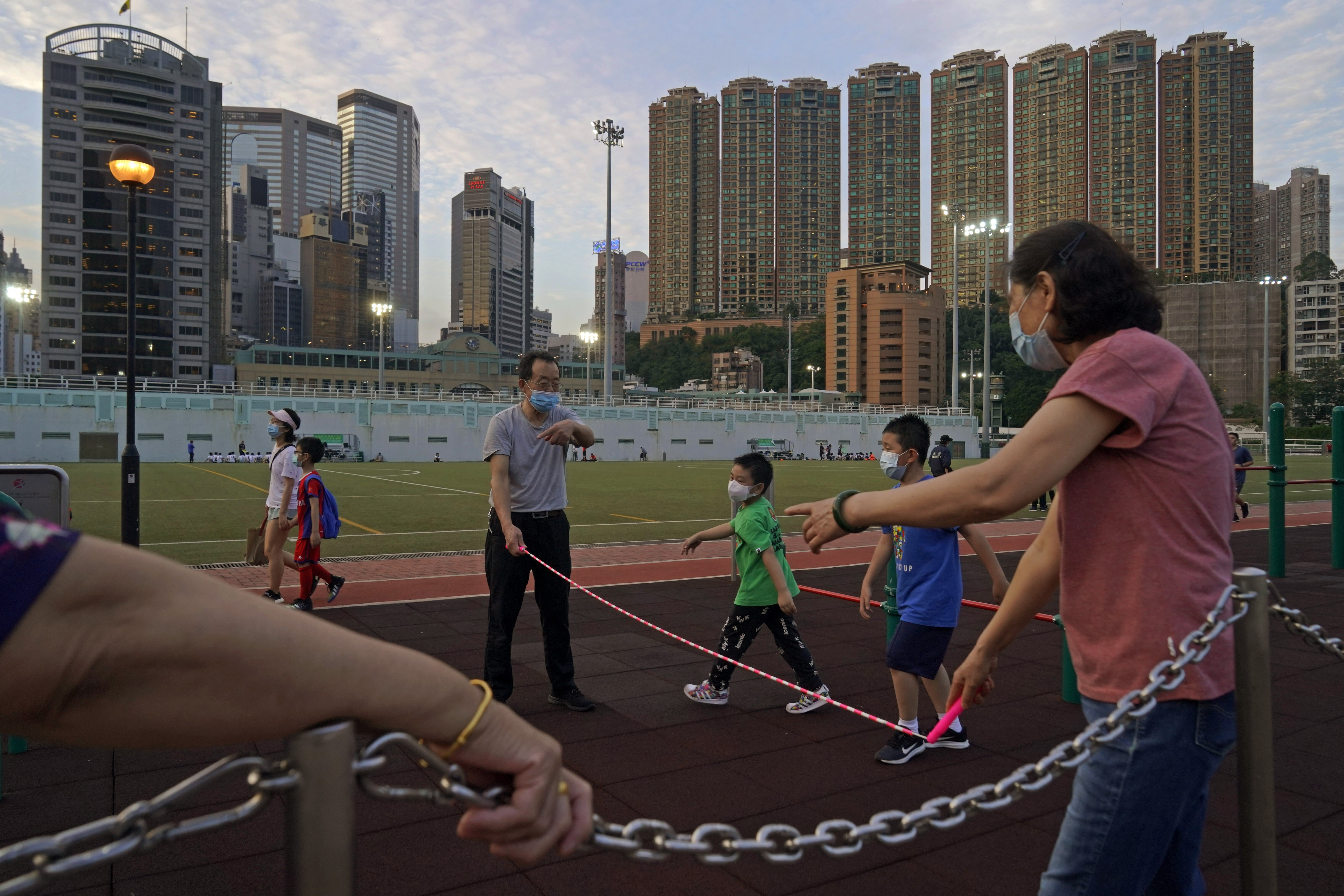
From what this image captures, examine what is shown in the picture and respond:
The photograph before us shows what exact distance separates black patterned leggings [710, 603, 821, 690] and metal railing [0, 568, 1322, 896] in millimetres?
3326

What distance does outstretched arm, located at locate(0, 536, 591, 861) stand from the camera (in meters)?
0.89

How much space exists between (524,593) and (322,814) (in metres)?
4.76

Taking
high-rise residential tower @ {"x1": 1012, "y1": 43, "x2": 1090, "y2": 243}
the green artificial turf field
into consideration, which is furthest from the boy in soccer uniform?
high-rise residential tower @ {"x1": 1012, "y1": 43, "x2": 1090, "y2": 243}

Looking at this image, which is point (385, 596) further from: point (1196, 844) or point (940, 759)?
point (1196, 844)

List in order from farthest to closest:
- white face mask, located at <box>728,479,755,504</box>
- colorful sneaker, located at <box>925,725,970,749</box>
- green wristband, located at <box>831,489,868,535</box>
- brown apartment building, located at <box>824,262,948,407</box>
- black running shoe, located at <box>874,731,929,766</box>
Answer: brown apartment building, located at <box>824,262,948,407</box> < white face mask, located at <box>728,479,755,504</box> < colorful sneaker, located at <box>925,725,970,749</box> < black running shoe, located at <box>874,731,929,766</box> < green wristband, located at <box>831,489,868,535</box>

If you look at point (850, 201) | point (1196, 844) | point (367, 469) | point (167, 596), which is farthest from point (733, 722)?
point (850, 201)

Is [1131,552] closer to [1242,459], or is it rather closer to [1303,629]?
[1303,629]

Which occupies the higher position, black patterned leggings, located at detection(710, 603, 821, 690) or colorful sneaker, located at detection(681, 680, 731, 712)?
black patterned leggings, located at detection(710, 603, 821, 690)

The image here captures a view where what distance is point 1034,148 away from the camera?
147375mm

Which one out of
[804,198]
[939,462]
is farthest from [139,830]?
[804,198]

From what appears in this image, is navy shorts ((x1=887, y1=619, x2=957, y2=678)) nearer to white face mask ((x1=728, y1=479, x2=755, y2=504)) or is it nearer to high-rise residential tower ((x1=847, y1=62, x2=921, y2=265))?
white face mask ((x1=728, y1=479, x2=755, y2=504))

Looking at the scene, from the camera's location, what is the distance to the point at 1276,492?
10.2 meters

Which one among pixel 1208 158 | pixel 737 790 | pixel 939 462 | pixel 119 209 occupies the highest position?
pixel 1208 158

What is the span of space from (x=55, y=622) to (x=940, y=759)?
457cm
